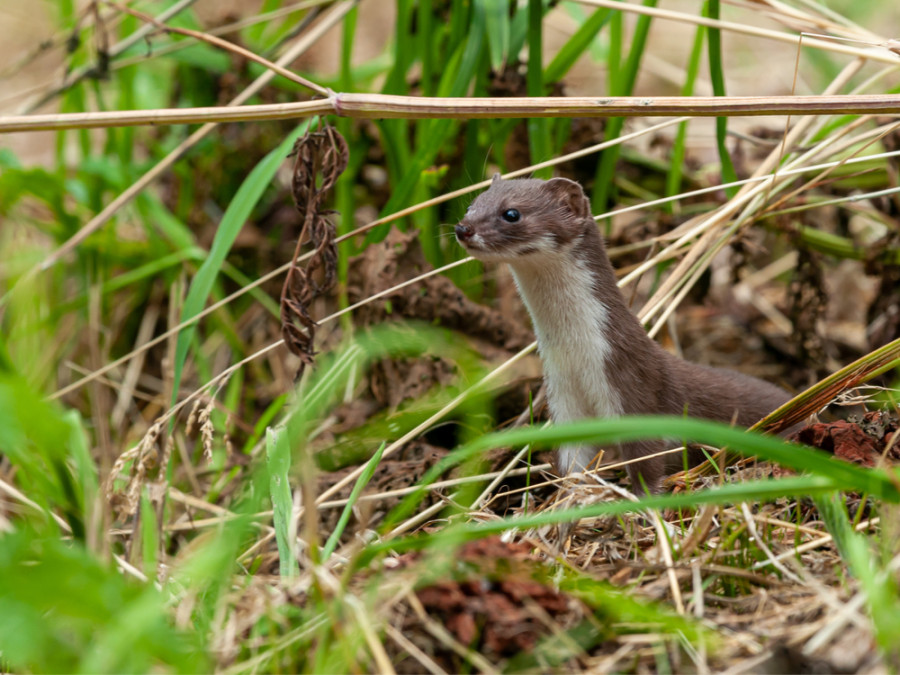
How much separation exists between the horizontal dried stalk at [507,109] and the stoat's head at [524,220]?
1.24ft

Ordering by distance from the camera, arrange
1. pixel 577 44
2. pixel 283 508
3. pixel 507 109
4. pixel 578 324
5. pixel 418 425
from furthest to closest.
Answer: pixel 577 44, pixel 418 425, pixel 578 324, pixel 507 109, pixel 283 508

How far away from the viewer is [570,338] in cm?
306

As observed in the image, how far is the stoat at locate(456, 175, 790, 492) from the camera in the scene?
2.97 metres

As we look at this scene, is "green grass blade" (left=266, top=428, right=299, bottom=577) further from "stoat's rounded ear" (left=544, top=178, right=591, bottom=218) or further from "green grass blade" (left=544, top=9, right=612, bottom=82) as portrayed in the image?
"green grass blade" (left=544, top=9, right=612, bottom=82)

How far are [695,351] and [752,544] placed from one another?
284 centimetres

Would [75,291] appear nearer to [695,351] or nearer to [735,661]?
[695,351]

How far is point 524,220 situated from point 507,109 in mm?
460

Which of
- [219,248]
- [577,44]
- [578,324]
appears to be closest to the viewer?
[578,324]

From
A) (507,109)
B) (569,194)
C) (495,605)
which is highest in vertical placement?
(507,109)

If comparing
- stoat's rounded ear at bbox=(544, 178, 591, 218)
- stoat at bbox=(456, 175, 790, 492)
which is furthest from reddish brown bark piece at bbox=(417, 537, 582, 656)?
stoat's rounded ear at bbox=(544, 178, 591, 218)

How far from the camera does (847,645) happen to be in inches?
65.9

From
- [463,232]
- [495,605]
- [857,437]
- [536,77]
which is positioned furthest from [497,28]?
[495,605]

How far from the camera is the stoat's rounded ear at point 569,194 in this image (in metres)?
3.05

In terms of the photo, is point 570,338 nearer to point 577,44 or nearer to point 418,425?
point 418,425
